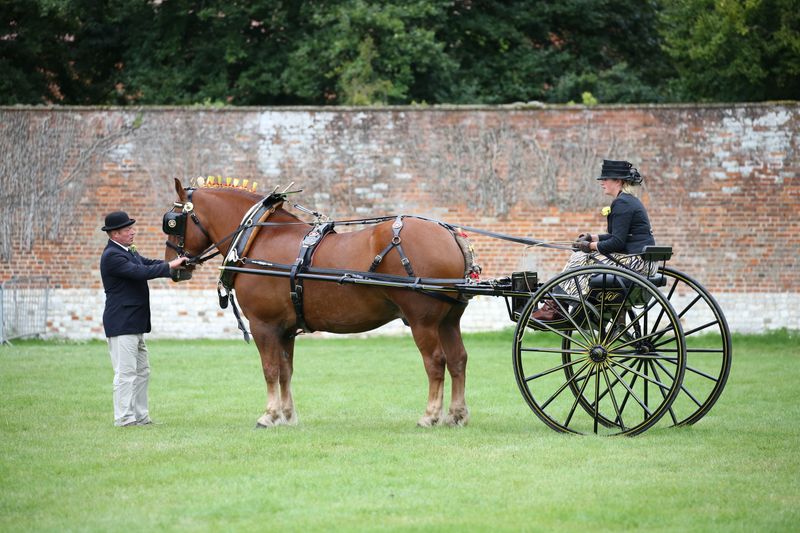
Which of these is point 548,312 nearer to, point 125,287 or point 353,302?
point 353,302

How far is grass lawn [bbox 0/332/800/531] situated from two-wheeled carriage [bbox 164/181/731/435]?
391 mm

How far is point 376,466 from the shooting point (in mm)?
7297

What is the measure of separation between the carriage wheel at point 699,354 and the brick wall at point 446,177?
1.79 feet

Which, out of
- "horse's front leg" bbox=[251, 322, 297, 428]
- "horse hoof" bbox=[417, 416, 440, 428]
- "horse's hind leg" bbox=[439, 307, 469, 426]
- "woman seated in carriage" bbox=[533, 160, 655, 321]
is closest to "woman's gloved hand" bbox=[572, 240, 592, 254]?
"woman seated in carriage" bbox=[533, 160, 655, 321]

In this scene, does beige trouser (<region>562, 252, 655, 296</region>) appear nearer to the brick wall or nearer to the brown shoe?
the brown shoe

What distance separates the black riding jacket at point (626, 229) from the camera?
8.50 metres

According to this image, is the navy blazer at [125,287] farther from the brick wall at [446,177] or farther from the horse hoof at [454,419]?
the brick wall at [446,177]

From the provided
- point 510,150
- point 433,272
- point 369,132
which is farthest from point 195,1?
point 433,272

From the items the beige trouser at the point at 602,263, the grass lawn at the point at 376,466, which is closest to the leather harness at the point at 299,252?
the beige trouser at the point at 602,263

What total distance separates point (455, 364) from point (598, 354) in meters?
1.42

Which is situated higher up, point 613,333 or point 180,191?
point 180,191

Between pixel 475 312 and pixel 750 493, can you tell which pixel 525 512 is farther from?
pixel 475 312

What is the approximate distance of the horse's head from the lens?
376 inches

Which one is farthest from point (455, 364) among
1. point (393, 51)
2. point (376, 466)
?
point (393, 51)
